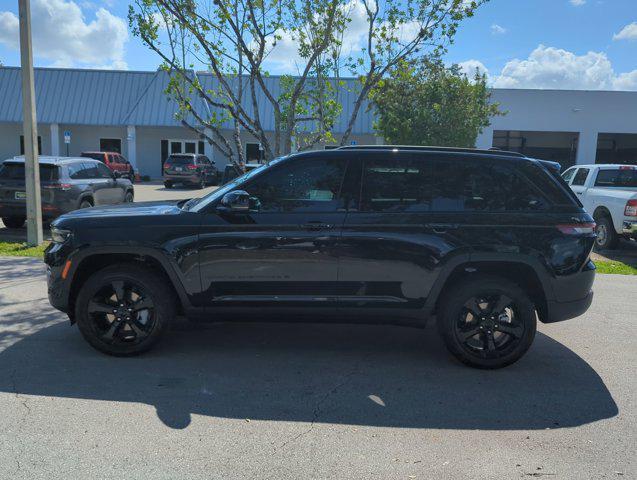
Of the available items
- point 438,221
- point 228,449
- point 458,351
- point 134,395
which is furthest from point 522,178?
point 134,395

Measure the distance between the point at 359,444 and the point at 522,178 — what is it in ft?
8.82

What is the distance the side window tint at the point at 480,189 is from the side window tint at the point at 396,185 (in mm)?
103

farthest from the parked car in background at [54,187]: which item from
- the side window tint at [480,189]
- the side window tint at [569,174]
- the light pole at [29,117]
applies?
the side window tint at [569,174]

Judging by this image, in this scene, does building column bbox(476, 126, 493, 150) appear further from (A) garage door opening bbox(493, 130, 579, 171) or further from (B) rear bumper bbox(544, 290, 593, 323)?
(B) rear bumper bbox(544, 290, 593, 323)

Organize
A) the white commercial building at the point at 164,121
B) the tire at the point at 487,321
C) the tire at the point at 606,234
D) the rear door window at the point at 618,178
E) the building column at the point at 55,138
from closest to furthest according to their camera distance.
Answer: the tire at the point at 487,321 < the tire at the point at 606,234 < the rear door window at the point at 618,178 < the white commercial building at the point at 164,121 < the building column at the point at 55,138

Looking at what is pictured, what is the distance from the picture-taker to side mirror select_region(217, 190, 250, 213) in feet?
14.3

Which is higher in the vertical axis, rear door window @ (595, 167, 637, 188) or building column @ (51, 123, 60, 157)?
building column @ (51, 123, 60, 157)

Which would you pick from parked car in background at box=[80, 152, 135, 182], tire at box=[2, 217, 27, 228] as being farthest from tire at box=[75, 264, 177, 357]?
parked car in background at box=[80, 152, 135, 182]

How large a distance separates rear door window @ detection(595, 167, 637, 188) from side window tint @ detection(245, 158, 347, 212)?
32.1 ft

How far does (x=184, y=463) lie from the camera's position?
310cm

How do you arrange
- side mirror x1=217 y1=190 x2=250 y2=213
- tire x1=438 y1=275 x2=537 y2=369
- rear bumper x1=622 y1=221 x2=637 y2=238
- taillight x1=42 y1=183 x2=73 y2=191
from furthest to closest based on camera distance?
taillight x1=42 y1=183 x2=73 y2=191 → rear bumper x1=622 y1=221 x2=637 y2=238 → tire x1=438 y1=275 x2=537 y2=369 → side mirror x1=217 y1=190 x2=250 y2=213

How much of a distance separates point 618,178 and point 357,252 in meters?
10.1

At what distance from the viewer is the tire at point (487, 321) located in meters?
4.47

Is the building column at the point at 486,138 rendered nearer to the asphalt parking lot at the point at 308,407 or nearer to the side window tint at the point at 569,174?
the side window tint at the point at 569,174
